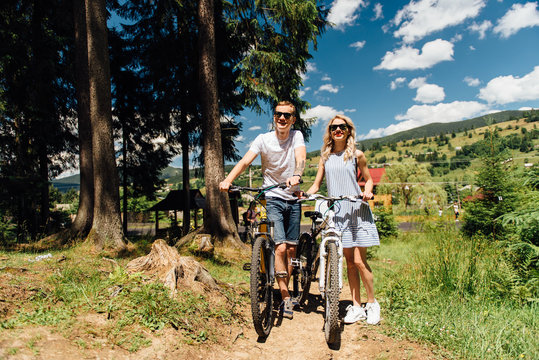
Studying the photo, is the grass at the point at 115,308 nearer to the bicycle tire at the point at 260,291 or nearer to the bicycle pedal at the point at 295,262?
the bicycle tire at the point at 260,291

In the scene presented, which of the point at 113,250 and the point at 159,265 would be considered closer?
the point at 159,265

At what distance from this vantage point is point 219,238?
287 inches

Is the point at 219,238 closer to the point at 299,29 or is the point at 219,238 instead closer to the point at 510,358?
the point at 510,358

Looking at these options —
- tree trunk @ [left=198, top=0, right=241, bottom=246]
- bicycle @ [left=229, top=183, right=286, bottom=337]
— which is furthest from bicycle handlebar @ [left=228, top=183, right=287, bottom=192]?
tree trunk @ [left=198, top=0, right=241, bottom=246]

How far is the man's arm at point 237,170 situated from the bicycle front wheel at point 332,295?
118 cm

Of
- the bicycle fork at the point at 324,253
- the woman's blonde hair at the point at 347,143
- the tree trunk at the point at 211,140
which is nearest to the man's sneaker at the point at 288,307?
the bicycle fork at the point at 324,253

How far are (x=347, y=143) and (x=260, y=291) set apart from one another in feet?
5.96

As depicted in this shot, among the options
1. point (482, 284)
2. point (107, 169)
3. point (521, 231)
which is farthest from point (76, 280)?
point (521, 231)

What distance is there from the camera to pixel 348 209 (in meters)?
3.50

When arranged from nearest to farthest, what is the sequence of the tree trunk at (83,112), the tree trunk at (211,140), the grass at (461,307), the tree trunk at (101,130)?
1. the grass at (461,307)
2. the tree trunk at (101,130)
3. the tree trunk at (211,140)
4. the tree trunk at (83,112)

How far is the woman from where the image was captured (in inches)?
134

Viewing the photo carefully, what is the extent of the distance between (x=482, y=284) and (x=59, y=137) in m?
15.5

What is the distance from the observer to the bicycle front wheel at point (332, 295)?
9.44 ft

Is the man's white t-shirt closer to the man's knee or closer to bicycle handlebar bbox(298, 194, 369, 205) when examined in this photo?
bicycle handlebar bbox(298, 194, 369, 205)
